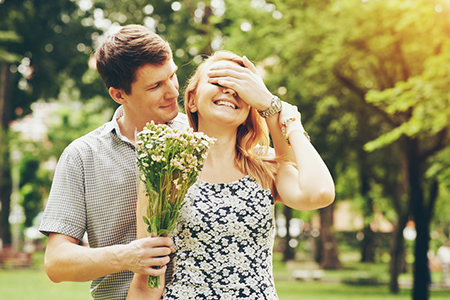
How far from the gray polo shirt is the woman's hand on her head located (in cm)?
75

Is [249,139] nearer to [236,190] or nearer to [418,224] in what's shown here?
[236,190]

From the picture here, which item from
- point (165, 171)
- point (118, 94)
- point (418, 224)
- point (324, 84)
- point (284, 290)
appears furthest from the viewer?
point (284, 290)

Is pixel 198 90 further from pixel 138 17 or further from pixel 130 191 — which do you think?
pixel 138 17

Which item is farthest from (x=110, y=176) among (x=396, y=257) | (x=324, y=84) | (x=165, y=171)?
(x=396, y=257)

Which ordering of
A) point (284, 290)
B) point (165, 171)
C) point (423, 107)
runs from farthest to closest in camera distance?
point (284, 290) → point (423, 107) → point (165, 171)

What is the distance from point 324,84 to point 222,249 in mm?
12439

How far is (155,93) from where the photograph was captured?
9.66 feet

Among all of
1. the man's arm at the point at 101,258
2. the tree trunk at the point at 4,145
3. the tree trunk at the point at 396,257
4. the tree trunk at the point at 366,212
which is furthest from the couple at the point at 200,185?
the tree trunk at the point at 4,145

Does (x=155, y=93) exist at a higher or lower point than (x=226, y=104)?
higher

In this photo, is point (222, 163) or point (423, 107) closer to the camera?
point (222, 163)

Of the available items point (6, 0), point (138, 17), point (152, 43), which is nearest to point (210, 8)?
point (138, 17)

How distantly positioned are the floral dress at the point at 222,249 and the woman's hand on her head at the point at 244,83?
0.49 metres

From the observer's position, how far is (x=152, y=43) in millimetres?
2871

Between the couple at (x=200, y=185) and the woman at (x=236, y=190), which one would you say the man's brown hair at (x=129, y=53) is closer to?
the couple at (x=200, y=185)
